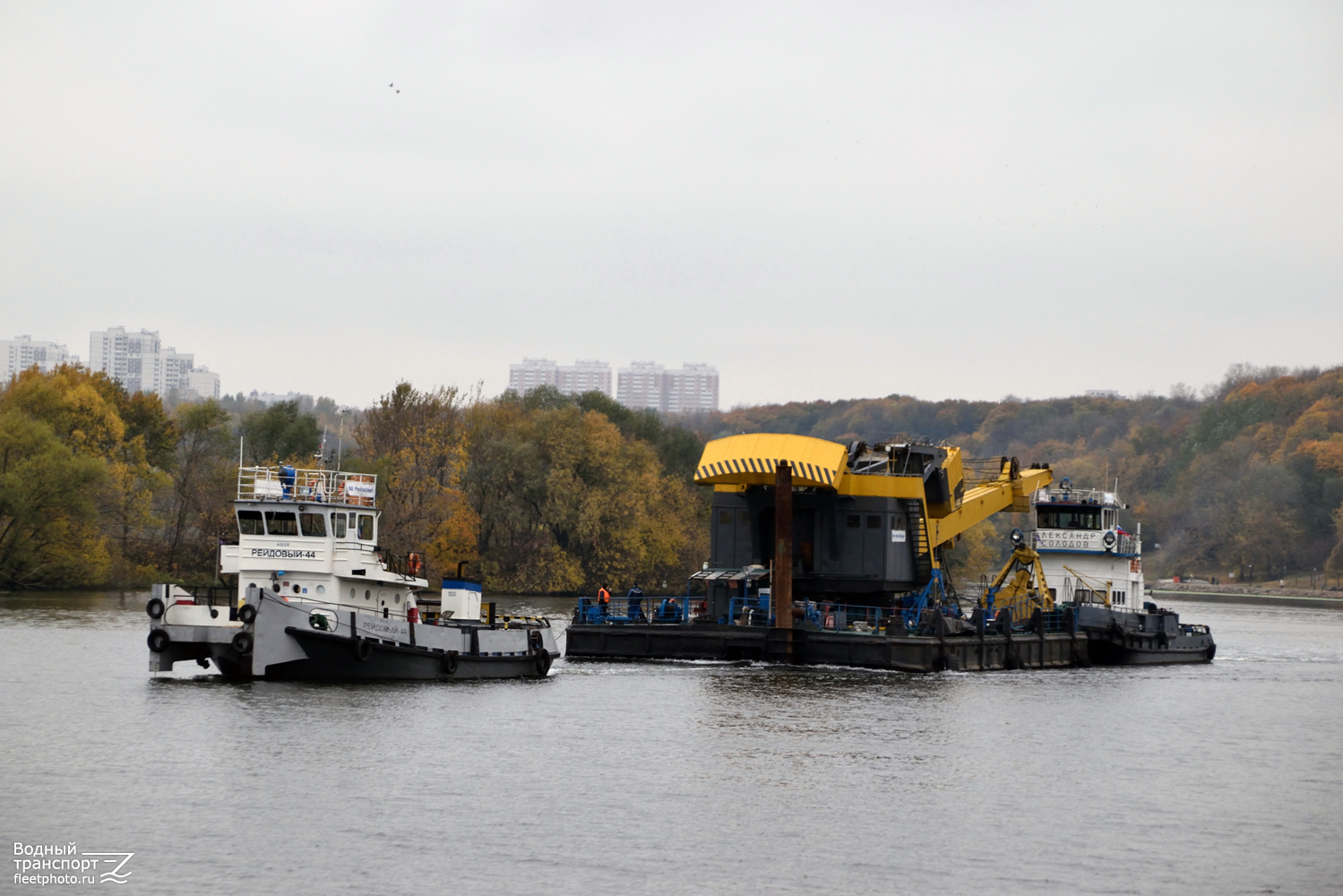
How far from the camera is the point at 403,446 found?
78875 millimetres

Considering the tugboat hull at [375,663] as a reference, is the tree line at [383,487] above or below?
above

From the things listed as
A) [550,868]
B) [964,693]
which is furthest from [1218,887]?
[964,693]

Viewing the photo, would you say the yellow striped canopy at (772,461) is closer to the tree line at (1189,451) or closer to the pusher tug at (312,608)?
the pusher tug at (312,608)

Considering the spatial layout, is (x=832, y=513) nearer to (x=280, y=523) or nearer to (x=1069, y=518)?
(x=1069, y=518)

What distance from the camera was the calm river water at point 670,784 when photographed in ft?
64.3

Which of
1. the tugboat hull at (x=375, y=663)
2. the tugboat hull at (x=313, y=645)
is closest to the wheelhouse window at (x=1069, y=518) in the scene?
the tugboat hull at (x=375, y=663)

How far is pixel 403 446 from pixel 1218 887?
63193 mm

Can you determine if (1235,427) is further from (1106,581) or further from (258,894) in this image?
(258,894)

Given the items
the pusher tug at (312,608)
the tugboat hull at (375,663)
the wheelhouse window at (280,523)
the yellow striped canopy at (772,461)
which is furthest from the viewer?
the yellow striped canopy at (772,461)

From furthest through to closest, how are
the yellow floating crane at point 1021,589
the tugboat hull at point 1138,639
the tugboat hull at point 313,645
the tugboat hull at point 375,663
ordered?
the tugboat hull at point 1138,639
the yellow floating crane at point 1021,589
the tugboat hull at point 375,663
the tugboat hull at point 313,645

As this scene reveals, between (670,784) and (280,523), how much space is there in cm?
1344

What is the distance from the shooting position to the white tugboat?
4916cm
